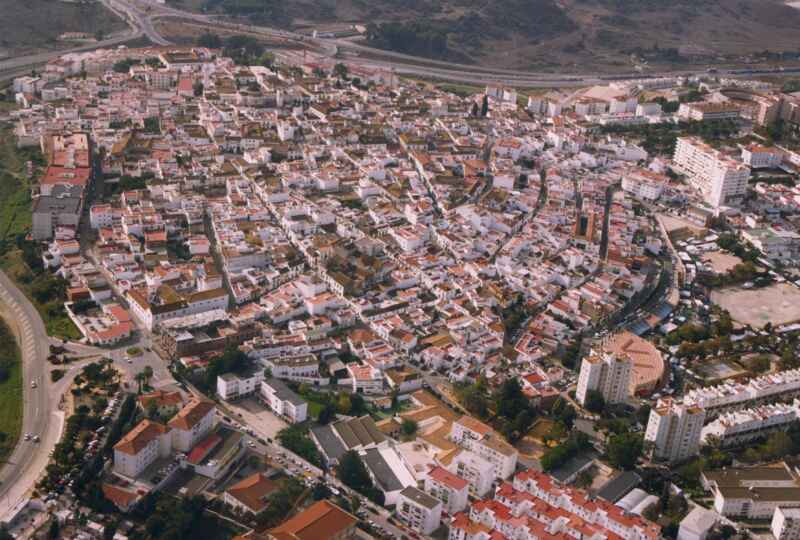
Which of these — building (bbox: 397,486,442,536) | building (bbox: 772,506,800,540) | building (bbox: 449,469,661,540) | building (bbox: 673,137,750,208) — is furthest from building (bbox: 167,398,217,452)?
building (bbox: 673,137,750,208)

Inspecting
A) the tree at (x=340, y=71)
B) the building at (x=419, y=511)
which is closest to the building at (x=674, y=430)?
the building at (x=419, y=511)

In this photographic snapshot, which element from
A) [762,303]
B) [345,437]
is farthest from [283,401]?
[762,303]

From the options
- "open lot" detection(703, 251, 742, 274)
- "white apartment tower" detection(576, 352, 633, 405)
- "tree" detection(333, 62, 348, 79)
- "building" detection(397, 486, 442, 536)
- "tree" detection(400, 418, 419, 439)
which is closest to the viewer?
"building" detection(397, 486, 442, 536)

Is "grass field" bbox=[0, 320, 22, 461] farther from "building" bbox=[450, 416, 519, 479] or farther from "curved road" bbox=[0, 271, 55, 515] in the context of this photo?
"building" bbox=[450, 416, 519, 479]

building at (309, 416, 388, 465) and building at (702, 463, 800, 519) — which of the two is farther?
building at (309, 416, 388, 465)

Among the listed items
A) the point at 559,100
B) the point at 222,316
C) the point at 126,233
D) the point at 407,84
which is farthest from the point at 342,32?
the point at 222,316

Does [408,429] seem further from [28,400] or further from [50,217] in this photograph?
[50,217]
